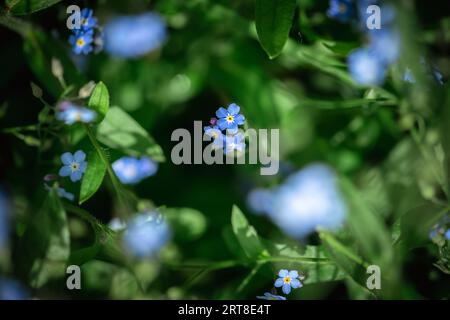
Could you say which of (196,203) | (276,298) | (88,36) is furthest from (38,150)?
(276,298)

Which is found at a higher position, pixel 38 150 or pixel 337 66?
pixel 337 66

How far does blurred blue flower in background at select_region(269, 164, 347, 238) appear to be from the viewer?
1.33 metres

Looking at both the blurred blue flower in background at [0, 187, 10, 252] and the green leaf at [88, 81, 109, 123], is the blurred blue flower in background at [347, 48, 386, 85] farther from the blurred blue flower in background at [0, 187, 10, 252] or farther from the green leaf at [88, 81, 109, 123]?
the blurred blue flower in background at [0, 187, 10, 252]

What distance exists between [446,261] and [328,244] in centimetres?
26

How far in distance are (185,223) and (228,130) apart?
1.20 ft

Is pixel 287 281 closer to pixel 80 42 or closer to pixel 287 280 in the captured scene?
pixel 287 280

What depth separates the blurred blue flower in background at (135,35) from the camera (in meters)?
1.52

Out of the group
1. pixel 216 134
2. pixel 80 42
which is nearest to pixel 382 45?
pixel 216 134

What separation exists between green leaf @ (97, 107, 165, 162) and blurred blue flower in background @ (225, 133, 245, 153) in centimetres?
19

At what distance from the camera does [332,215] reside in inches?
47.3

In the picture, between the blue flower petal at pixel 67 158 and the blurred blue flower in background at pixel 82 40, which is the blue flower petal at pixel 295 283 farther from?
the blurred blue flower in background at pixel 82 40

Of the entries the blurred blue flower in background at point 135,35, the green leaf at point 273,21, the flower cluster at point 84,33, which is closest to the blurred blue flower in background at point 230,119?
the green leaf at point 273,21

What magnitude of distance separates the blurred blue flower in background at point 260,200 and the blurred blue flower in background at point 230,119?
44 centimetres

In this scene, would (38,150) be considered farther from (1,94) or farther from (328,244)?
(328,244)
